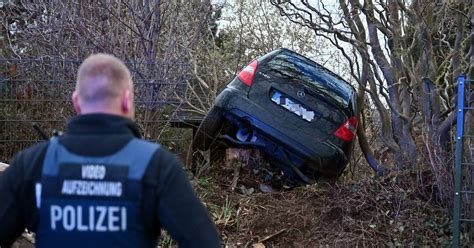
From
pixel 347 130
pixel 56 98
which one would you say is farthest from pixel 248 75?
pixel 56 98

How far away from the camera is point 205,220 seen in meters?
2.42

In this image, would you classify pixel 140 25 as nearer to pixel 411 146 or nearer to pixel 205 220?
pixel 411 146

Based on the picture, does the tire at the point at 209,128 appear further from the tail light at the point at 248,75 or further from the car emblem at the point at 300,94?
the car emblem at the point at 300,94

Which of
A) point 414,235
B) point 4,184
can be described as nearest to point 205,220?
point 4,184

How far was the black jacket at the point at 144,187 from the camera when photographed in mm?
2355

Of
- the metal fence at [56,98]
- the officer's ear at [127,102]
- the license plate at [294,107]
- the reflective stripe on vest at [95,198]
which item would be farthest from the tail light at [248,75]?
the reflective stripe on vest at [95,198]

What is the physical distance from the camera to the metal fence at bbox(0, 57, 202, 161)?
7.64 metres

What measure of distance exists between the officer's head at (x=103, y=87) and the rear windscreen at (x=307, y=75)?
189 inches

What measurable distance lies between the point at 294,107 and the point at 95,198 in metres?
4.83

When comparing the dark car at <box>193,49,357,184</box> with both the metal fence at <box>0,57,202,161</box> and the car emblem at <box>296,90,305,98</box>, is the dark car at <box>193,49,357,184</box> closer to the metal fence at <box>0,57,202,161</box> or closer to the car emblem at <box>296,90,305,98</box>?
the car emblem at <box>296,90,305,98</box>

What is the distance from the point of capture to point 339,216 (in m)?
6.51

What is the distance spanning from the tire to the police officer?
477cm

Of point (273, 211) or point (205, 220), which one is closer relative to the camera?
point (205, 220)

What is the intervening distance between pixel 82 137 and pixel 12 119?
602 centimetres
